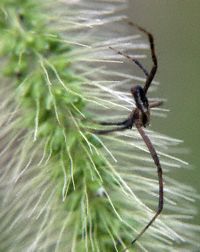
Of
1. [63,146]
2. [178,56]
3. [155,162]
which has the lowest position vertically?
[178,56]

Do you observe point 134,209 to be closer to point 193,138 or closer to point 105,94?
point 105,94

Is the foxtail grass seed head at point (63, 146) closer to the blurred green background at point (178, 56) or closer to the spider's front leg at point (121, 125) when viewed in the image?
the spider's front leg at point (121, 125)

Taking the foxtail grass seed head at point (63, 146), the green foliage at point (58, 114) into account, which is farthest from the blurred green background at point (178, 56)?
the green foliage at point (58, 114)

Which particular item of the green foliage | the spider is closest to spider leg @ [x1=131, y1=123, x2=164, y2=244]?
the spider

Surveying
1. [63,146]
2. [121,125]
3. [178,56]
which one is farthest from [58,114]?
[178,56]

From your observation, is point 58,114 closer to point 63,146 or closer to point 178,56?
Answer: point 63,146

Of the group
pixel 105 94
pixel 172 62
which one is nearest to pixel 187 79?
pixel 172 62
